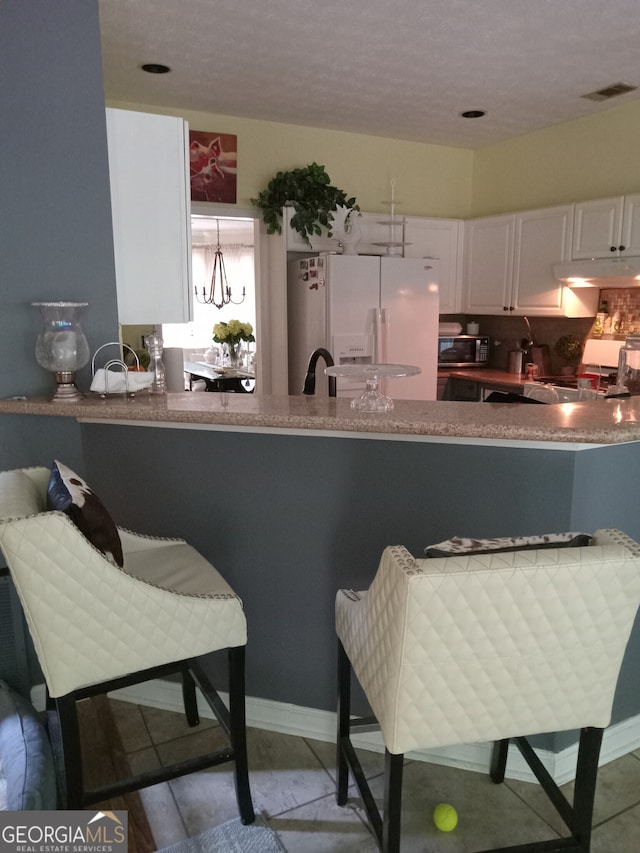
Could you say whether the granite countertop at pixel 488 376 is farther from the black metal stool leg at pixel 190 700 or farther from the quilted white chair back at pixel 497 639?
the quilted white chair back at pixel 497 639

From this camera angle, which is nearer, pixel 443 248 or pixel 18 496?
pixel 18 496

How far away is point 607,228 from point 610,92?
0.79 meters

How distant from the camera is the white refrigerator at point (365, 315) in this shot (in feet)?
13.6

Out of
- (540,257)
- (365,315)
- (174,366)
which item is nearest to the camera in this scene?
(174,366)

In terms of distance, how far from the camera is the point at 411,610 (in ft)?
3.94

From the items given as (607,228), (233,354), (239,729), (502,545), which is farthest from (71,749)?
(233,354)

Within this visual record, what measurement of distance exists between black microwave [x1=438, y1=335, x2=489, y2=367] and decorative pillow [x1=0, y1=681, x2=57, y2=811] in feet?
12.8

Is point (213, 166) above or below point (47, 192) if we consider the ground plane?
above

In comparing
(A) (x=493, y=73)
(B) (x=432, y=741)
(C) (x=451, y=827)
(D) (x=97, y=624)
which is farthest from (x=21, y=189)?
(A) (x=493, y=73)

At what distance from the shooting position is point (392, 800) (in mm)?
1396

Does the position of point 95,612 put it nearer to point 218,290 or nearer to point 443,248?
point 443,248

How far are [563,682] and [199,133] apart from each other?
406 cm

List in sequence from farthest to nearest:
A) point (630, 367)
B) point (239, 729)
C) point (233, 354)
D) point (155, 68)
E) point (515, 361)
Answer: point (233, 354)
point (515, 361)
point (155, 68)
point (630, 367)
point (239, 729)

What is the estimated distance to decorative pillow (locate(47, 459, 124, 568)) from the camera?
1.47 metres
